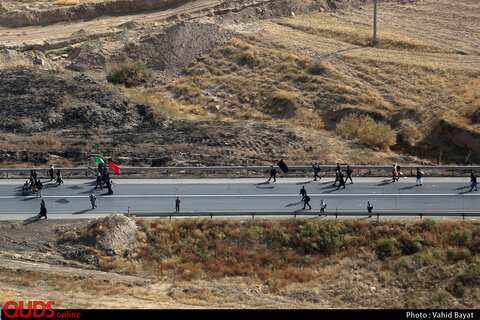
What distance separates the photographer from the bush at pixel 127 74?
159 feet

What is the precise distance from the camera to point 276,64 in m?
50.6

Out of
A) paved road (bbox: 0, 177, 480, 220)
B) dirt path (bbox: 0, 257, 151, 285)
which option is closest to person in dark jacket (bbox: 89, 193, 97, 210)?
paved road (bbox: 0, 177, 480, 220)

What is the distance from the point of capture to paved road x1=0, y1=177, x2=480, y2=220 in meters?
28.7

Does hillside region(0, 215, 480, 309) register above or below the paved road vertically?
below

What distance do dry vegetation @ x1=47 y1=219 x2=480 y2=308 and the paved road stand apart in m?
0.96

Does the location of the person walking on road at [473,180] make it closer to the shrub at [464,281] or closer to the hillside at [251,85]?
the hillside at [251,85]

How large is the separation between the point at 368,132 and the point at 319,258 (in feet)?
49.1

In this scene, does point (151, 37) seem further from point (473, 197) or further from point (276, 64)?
point (473, 197)

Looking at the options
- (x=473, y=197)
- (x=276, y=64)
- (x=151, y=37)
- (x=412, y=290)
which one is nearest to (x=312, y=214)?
(x=412, y=290)

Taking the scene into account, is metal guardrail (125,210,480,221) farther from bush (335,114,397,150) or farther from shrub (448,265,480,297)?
bush (335,114,397,150)

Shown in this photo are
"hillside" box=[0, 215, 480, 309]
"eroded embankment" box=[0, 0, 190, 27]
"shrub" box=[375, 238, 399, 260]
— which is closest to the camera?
"hillside" box=[0, 215, 480, 309]

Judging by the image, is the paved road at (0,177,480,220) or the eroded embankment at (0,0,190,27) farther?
the eroded embankment at (0,0,190,27)

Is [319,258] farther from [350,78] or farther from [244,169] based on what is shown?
[350,78]

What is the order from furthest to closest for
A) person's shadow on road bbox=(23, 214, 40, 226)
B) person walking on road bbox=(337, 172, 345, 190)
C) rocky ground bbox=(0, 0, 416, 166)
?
rocky ground bbox=(0, 0, 416, 166)
person walking on road bbox=(337, 172, 345, 190)
person's shadow on road bbox=(23, 214, 40, 226)
